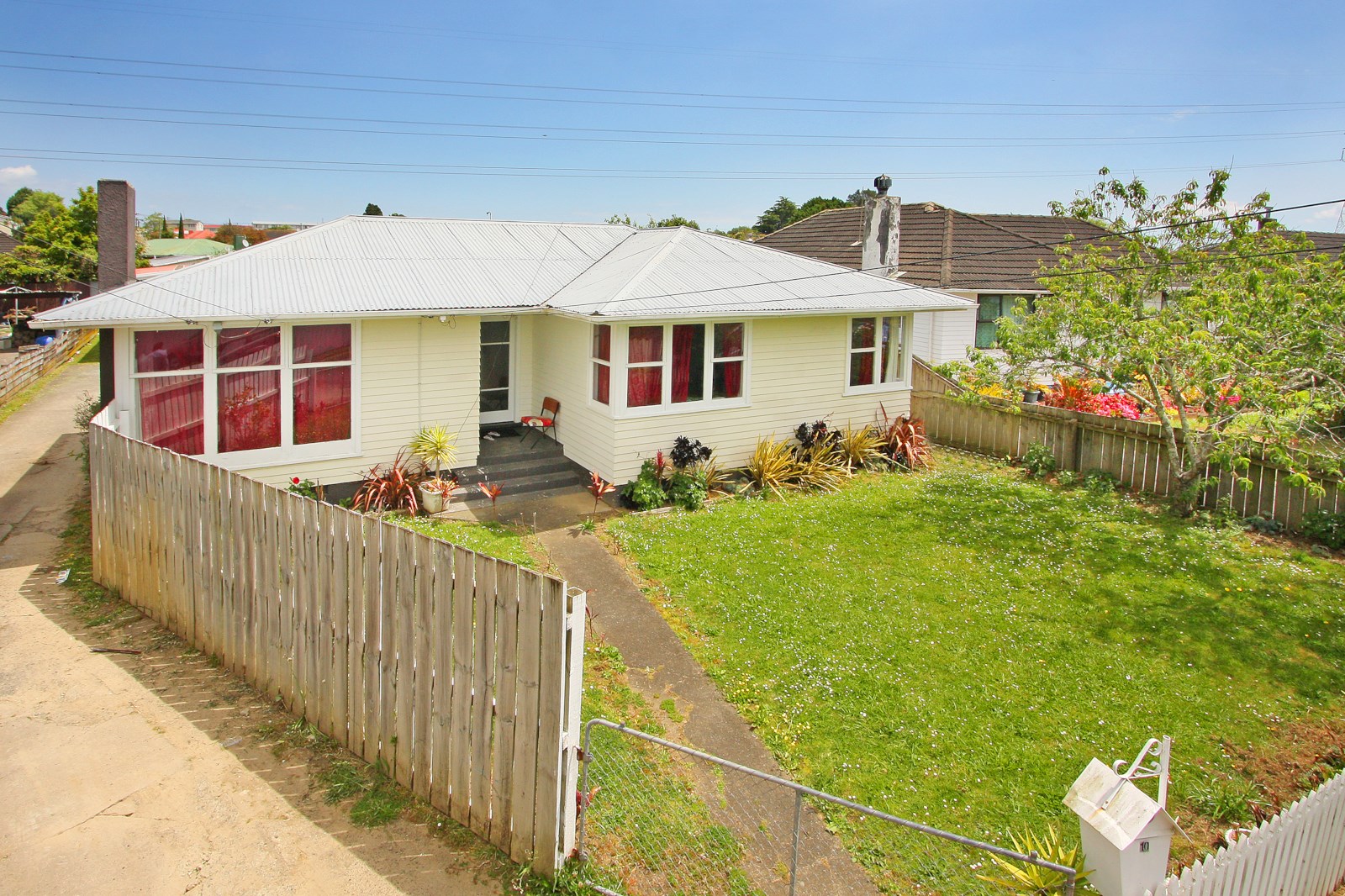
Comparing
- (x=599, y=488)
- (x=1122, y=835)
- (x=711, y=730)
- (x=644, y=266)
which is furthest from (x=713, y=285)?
(x=1122, y=835)

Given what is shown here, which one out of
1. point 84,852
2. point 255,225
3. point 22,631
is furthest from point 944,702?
point 255,225

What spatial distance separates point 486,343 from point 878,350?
742 cm

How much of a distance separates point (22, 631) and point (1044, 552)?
11.9 m

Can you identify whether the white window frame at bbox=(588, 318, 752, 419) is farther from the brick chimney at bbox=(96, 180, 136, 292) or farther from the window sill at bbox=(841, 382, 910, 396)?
the brick chimney at bbox=(96, 180, 136, 292)

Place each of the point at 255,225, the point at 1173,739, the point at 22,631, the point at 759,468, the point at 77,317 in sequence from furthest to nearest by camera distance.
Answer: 1. the point at 255,225
2. the point at 759,468
3. the point at 77,317
4. the point at 22,631
5. the point at 1173,739

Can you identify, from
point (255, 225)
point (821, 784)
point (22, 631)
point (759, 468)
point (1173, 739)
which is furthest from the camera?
point (255, 225)

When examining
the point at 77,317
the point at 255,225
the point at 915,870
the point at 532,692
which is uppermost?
the point at 255,225

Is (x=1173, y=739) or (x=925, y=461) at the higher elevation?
(x=925, y=461)

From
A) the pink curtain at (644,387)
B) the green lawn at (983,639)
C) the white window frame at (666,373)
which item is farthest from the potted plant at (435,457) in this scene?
the pink curtain at (644,387)

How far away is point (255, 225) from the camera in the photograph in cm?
9081

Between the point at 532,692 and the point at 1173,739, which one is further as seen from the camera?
the point at 1173,739

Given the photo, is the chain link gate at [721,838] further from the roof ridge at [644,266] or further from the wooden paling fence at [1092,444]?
the wooden paling fence at [1092,444]

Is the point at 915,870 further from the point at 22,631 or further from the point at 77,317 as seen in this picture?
the point at 77,317

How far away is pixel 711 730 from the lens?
7.40 m
